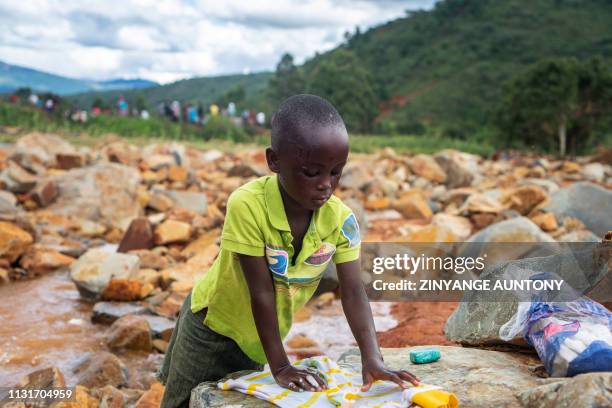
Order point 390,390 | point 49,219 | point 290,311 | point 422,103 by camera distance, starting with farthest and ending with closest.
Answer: point 422,103, point 49,219, point 290,311, point 390,390

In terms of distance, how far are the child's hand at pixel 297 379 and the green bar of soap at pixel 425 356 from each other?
480 millimetres

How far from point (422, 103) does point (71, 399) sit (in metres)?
38.8

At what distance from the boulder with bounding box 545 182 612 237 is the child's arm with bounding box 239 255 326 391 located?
5.10m

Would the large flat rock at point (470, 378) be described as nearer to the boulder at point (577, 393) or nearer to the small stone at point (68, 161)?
the boulder at point (577, 393)

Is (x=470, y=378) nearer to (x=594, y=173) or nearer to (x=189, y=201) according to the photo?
(x=189, y=201)

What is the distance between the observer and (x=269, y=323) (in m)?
1.85

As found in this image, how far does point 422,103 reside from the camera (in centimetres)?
3991

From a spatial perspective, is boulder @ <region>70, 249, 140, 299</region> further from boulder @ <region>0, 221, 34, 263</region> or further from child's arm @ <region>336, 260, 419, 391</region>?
child's arm @ <region>336, 260, 419, 391</region>

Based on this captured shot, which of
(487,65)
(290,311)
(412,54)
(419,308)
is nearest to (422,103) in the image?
(487,65)

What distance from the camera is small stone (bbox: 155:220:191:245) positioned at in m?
6.33

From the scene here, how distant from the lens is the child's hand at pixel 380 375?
5.94ft

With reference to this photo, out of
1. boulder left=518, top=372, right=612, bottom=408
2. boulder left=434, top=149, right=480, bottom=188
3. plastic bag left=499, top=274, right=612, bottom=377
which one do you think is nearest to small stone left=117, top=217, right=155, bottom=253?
plastic bag left=499, top=274, right=612, bottom=377

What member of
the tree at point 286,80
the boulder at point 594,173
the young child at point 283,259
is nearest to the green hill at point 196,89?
the tree at point 286,80

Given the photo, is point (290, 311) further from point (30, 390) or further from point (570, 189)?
point (570, 189)
